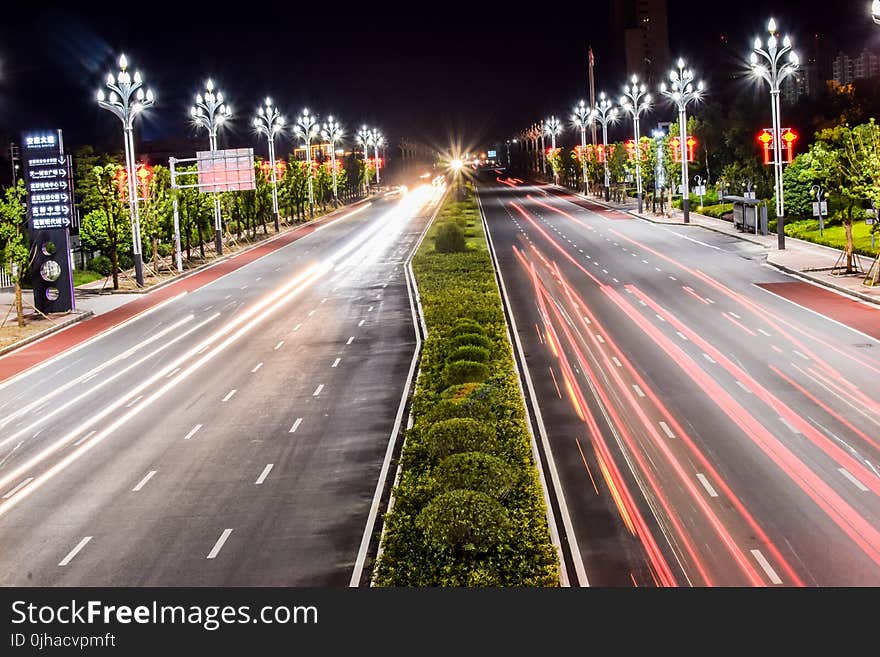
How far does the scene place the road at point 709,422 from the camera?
18438 millimetres

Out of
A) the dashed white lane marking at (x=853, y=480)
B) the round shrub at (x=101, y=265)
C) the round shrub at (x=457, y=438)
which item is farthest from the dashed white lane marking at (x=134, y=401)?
the round shrub at (x=101, y=265)

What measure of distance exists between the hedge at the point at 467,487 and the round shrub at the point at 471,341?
30 mm

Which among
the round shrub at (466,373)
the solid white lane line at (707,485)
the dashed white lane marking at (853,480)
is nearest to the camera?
the dashed white lane marking at (853,480)

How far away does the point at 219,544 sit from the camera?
65.4 ft

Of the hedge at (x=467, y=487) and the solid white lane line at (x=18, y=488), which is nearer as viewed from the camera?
the hedge at (x=467, y=487)

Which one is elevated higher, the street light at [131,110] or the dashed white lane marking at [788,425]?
the street light at [131,110]

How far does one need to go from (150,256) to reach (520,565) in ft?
205

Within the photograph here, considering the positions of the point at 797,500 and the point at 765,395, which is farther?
the point at 765,395

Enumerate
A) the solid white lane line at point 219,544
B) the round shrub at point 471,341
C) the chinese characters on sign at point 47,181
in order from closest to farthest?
the solid white lane line at point 219,544
the round shrub at point 471,341
the chinese characters on sign at point 47,181

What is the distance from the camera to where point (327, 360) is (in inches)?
1470

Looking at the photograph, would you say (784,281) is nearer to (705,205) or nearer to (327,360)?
(327,360)

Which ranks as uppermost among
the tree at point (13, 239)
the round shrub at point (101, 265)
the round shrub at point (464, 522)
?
the tree at point (13, 239)

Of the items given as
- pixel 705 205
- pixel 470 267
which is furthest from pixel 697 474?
pixel 705 205

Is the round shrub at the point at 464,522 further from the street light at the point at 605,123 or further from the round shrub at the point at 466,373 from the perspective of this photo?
the street light at the point at 605,123
